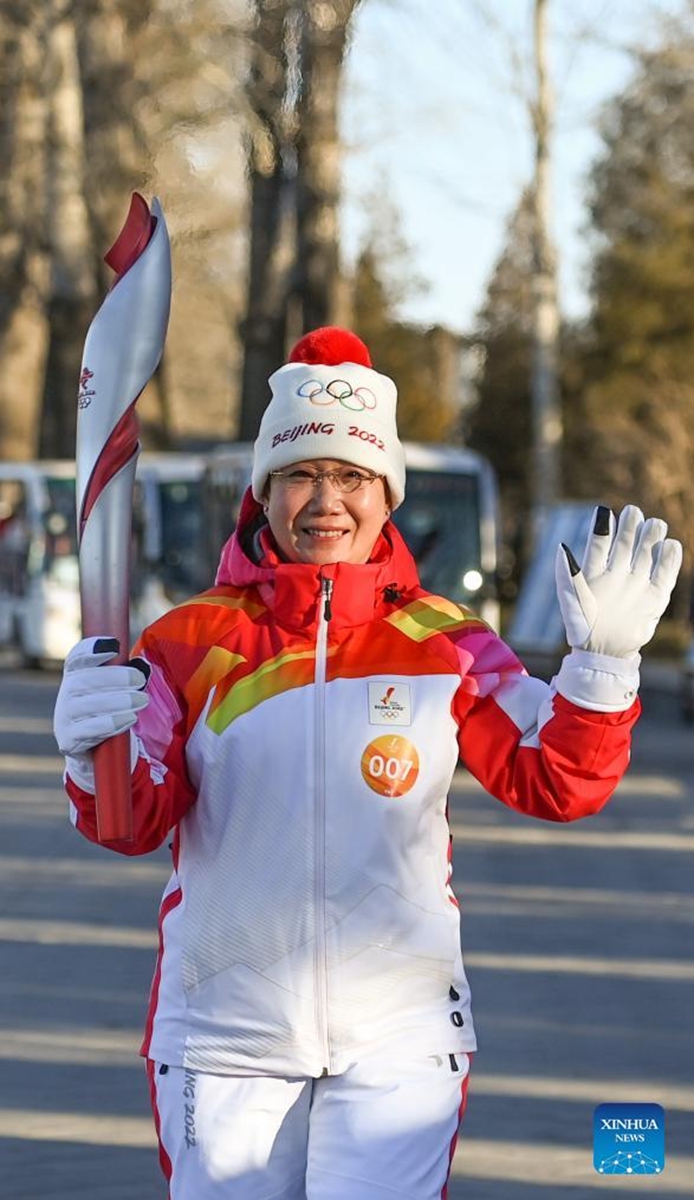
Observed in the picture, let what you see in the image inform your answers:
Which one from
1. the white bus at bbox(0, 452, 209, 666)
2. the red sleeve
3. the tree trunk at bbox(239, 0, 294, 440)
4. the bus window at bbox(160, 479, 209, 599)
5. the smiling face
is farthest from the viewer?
the bus window at bbox(160, 479, 209, 599)

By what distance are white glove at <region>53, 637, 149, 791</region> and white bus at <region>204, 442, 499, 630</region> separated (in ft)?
57.3

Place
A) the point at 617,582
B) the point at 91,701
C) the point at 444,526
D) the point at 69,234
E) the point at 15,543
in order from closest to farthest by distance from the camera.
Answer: the point at 91,701 → the point at 617,582 → the point at 444,526 → the point at 15,543 → the point at 69,234

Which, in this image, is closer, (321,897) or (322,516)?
(321,897)

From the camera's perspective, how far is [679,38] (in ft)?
97.3

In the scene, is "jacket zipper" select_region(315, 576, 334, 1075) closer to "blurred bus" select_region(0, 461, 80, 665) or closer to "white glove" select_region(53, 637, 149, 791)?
"white glove" select_region(53, 637, 149, 791)

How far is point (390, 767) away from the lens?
3.35 m

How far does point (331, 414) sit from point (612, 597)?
51 cm

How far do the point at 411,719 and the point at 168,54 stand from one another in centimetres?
2556

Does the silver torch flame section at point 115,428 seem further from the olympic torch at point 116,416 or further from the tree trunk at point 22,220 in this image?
the tree trunk at point 22,220

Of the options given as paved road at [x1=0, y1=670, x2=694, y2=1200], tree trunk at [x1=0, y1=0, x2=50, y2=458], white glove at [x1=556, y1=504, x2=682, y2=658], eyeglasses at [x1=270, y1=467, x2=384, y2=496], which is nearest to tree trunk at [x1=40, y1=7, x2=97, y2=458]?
tree trunk at [x1=0, y1=0, x2=50, y2=458]

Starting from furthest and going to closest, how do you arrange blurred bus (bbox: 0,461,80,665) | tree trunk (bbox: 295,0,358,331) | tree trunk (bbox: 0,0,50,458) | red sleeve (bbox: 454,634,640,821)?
tree trunk (bbox: 0,0,50,458), blurred bus (bbox: 0,461,80,665), tree trunk (bbox: 295,0,358,331), red sleeve (bbox: 454,634,640,821)

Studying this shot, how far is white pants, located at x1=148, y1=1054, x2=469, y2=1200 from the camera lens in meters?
3.31

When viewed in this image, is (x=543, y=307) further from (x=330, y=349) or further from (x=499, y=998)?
(x=330, y=349)

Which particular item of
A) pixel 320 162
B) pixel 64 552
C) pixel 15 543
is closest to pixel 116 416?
pixel 320 162
